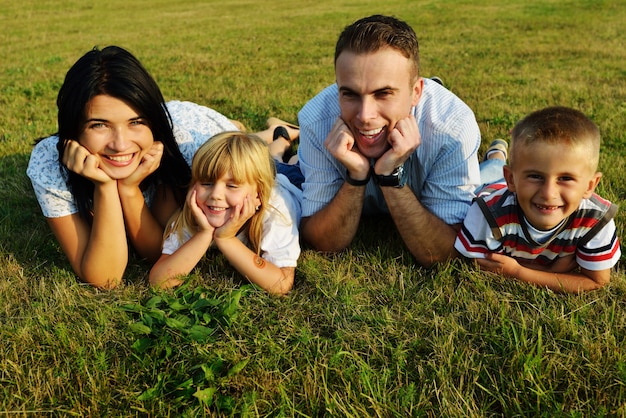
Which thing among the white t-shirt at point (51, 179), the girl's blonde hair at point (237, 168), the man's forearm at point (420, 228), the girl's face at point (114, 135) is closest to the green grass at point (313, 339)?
the man's forearm at point (420, 228)

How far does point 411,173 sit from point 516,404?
193 centimetres

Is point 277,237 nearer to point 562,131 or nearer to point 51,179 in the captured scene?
point 51,179

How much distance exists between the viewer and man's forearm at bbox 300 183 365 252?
12.6 feet

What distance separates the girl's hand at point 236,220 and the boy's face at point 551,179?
175 centimetres

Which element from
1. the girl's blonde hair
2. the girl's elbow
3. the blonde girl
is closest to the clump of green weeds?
the blonde girl

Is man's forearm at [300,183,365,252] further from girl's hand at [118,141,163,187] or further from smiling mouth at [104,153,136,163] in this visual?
smiling mouth at [104,153,136,163]

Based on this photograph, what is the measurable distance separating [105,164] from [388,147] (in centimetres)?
196

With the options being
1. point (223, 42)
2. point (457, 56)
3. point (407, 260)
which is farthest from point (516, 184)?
point (223, 42)

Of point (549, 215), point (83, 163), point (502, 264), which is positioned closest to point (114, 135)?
point (83, 163)

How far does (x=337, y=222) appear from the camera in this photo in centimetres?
394

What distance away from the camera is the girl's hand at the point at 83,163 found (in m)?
3.53

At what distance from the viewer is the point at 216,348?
3096 millimetres

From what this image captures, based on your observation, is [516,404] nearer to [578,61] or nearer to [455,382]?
[455,382]

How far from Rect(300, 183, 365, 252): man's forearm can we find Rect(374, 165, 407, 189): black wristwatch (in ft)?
0.51
